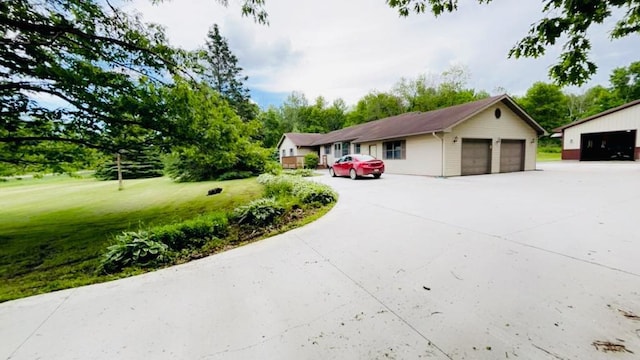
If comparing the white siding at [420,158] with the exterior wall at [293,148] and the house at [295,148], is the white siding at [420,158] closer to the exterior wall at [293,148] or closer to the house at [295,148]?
the house at [295,148]

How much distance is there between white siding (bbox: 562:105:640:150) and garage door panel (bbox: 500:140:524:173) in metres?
10.8

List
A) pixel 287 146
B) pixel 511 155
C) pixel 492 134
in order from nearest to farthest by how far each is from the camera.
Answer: pixel 492 134
pixel 511 155
pixel 287 146

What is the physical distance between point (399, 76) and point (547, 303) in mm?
41713

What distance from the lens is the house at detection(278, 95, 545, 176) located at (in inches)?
560

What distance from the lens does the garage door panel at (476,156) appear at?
1480 cm

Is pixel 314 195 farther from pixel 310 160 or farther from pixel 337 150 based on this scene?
pixel 337 150

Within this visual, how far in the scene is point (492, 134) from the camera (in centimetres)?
1551

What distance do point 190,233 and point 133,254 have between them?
3.12 ft

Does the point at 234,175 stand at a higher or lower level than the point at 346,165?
lower

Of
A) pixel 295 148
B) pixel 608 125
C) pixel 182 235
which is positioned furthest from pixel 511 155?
pixel 295 148

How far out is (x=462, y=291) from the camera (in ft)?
8.87

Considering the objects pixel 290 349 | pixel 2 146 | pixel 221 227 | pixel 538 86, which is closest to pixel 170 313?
pixel 290 349

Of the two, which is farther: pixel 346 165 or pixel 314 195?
pixel 346 165

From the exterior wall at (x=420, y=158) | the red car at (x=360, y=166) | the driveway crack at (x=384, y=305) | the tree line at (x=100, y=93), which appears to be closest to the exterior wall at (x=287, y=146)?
the exterior wall at (x=420, y=158)
